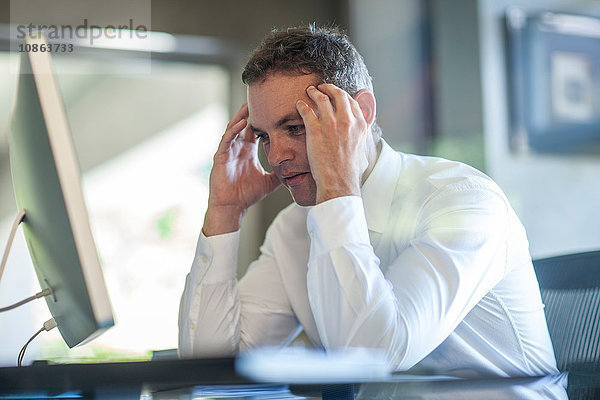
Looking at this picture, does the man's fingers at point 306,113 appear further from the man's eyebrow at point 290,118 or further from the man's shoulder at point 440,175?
the man's shoulder at point 440,175

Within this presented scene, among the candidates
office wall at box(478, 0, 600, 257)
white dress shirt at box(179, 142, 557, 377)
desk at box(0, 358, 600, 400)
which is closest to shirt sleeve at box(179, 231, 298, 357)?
white dress shirt at box(179, 142, 557, 377)

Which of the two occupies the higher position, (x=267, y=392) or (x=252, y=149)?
(x=252, y=149)

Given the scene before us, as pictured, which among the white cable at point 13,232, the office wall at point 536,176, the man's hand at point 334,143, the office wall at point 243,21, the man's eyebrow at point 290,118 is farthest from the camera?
the office wall at point 243,21

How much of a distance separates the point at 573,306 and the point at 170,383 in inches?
23.7

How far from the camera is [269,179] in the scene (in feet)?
3.52

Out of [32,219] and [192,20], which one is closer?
[32,219]

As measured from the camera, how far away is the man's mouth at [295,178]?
0.90 meters

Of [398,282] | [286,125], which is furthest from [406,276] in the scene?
[286,125]

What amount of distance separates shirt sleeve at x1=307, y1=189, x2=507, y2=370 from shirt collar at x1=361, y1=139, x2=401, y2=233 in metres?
0.15

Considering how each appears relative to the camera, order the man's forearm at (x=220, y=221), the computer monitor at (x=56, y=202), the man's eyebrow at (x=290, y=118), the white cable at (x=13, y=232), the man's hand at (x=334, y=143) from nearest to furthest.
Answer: the computer monitor at (x=56, y=202) → the white cable at (x=13, y=232) → the man's hand at (x=334, y=143) → the man's eyebrow at (x=290, y=118) → the man's forearm at (x=220, y=221)

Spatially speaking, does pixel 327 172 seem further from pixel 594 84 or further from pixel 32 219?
pixel 594 84

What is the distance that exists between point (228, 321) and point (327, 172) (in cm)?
35

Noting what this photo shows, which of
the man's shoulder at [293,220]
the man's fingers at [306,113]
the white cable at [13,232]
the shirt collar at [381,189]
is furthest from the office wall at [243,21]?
the white cable at [13,232]

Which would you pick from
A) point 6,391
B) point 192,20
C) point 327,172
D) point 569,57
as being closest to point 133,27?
point 192,20
